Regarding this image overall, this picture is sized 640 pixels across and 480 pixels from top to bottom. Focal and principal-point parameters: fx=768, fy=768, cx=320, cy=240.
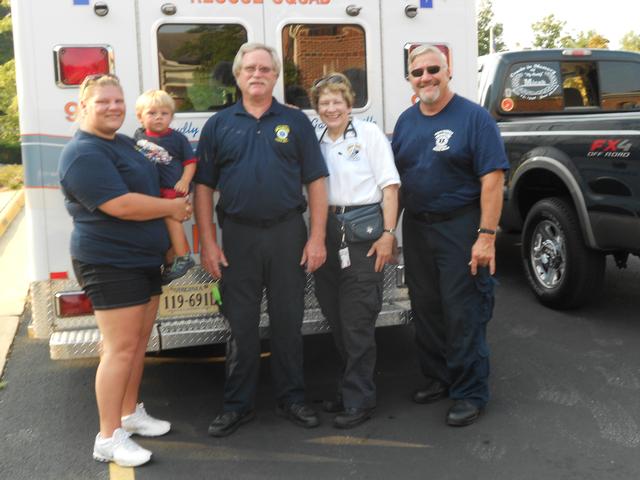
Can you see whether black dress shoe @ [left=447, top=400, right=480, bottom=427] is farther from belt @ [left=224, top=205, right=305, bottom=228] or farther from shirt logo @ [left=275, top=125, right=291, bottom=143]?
shirt logo @ [left=275, top=125, right=291, bottom=143]

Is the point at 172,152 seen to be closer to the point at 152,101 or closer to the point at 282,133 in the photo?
the point at 152,101

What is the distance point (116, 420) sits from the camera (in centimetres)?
369

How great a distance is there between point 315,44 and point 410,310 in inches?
64.8

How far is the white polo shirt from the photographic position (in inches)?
154

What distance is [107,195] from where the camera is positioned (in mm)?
3324

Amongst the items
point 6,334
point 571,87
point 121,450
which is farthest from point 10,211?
point 121,450

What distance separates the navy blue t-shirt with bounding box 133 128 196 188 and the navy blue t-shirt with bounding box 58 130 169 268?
9.1 inches

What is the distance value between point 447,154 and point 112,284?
1757 millimetres

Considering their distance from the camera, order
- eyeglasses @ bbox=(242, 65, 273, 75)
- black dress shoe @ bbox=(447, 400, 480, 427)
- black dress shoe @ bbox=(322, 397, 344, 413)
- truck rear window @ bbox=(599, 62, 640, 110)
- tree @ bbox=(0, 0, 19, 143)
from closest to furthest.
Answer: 1. eyeglasses @ bbox=(242, 65, 273, 75)
2. black dress shoe @ bbox=(447, 400, 480, 427)
3. black dress shoe @ bbox=(322, 397, 344, 413)
4. truck rear window @ bbox=(599, 62, 640, 110)
5. tree @ bbox=(0, 0, 19, 143)

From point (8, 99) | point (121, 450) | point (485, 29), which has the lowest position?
point (121, 450)

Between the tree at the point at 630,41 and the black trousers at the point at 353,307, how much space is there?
4890 centimetres

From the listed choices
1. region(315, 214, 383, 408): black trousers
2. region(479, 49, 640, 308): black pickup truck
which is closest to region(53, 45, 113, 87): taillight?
region(315, 214, 383, 408): black trousers

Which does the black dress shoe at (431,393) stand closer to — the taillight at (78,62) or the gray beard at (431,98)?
the gray beard at (431,98)

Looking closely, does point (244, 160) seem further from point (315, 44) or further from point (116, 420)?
point (116, 420)
